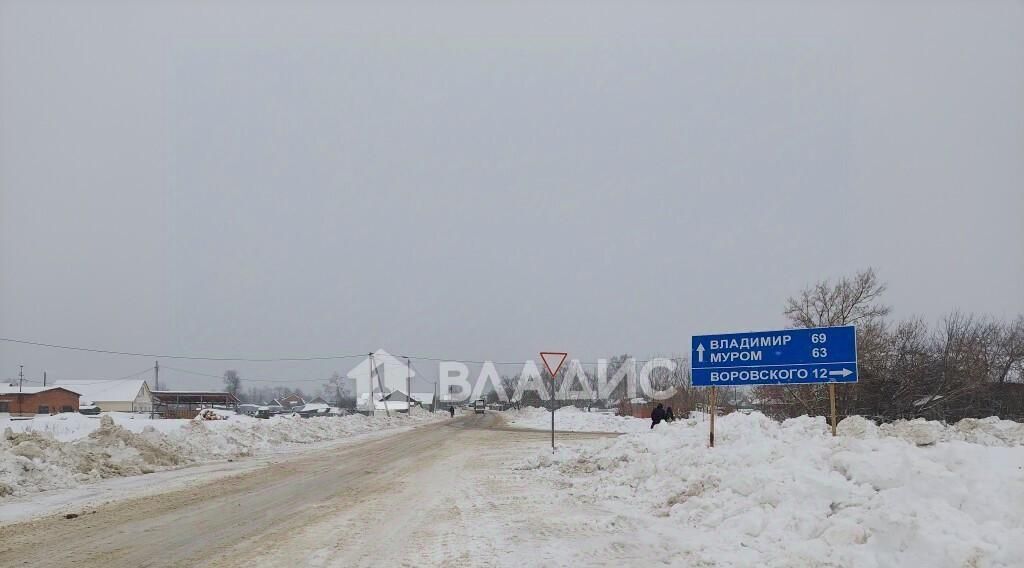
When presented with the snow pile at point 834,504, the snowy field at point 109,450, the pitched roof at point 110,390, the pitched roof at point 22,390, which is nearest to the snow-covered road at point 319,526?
the snow pile at point 834,504

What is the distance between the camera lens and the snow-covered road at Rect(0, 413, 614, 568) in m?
8.09

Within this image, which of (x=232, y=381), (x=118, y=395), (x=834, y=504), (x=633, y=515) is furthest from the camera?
(x=232, y=381)

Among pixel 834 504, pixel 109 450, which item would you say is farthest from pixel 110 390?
pixel 834 504

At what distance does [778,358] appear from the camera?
45.1 ft

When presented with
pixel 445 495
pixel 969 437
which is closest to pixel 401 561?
pixel 445 495

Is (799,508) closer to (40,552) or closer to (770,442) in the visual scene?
(770,442)

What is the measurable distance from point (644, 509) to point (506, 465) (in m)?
8.92

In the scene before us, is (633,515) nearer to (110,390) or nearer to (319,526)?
(319,526)

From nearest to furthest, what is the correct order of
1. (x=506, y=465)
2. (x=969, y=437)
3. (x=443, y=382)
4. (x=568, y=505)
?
(x=568, y=505), (x=969, y=437), (x=506, y=465), (x=443, y=382)

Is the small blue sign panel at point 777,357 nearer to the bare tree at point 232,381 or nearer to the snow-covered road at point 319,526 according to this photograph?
the snow-covered road at point 319,526

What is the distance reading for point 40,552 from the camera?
843 centimetres

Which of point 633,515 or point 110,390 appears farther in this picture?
point 110,390

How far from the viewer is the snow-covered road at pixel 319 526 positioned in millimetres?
8094

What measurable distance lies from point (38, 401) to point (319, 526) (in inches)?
3856
